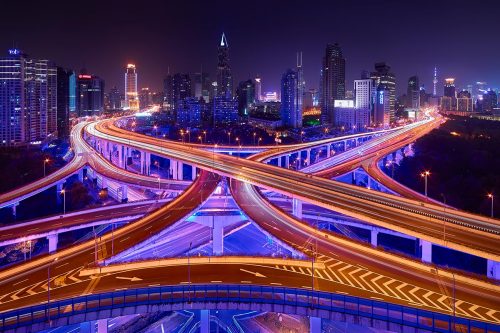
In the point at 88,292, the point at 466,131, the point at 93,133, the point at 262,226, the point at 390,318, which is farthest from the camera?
the point at 466,131

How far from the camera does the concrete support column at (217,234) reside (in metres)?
37.3

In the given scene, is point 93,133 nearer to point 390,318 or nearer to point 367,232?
point 367,232

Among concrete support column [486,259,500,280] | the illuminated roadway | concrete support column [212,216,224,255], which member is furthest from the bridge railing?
concrete support column [212,216,224,255]

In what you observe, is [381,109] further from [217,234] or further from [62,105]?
[217,234]

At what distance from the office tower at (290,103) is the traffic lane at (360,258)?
430 feet

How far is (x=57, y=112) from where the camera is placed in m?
130

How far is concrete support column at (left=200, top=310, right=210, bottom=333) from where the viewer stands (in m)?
26.0

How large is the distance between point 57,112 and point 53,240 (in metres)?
105

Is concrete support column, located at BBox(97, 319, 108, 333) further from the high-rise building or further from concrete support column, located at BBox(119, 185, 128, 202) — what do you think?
the high-rise building

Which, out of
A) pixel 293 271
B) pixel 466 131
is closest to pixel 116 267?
pixel 293 271

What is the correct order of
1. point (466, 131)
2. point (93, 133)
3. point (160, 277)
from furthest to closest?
point (466, 131), point (93, 133), point (160, 277)

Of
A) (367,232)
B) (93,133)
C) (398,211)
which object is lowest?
(367,232)

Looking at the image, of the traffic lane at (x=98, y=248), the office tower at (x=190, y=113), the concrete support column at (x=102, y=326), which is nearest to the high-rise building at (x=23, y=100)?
the office tower at (x=190, y=113)

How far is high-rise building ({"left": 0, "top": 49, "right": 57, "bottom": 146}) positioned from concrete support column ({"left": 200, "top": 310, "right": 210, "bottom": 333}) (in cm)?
8399
